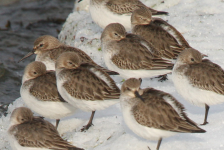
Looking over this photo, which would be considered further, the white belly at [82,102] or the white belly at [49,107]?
the white belly at [49,107]

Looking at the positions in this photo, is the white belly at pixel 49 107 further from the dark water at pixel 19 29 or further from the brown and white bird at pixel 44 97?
the dark water at pixel 19 29

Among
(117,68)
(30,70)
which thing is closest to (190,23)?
(117,68)

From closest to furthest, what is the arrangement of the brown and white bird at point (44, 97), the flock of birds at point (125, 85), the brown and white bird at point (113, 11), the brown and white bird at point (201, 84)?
1. the flock of birds at point (125, 85)
2. the brown and white bird at point (201, 84)
3. the brown and white bird at point (44, 97)
4. the brown and white bird at point (113, 11)

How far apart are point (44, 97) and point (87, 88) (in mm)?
913

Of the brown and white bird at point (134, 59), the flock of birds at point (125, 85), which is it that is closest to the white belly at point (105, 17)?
the flock of birds at point (125, 85)

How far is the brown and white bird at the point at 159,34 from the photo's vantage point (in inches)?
396

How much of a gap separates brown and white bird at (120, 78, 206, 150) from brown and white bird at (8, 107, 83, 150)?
1103mm

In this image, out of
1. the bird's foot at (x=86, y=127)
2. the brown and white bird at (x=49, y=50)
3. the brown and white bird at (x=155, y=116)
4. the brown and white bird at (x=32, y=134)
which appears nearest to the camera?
the brown and white bird at (x=155, y=116)

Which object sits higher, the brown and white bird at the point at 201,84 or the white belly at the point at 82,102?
the brown and white bird at the point at 201,84

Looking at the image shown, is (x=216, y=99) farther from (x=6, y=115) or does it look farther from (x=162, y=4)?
(x=162, y=4)

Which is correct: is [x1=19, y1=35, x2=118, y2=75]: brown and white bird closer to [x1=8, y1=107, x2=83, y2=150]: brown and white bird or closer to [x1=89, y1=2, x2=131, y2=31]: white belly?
[x1=89, y1=2, x2=131, y2=31]: white belly

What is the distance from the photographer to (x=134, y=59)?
945 centimetres

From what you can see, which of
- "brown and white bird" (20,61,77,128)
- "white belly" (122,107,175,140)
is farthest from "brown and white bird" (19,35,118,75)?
"white belly" (122,107,175,140)

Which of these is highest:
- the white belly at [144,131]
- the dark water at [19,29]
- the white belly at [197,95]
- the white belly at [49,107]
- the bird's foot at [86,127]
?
the white belly at [197,95]
